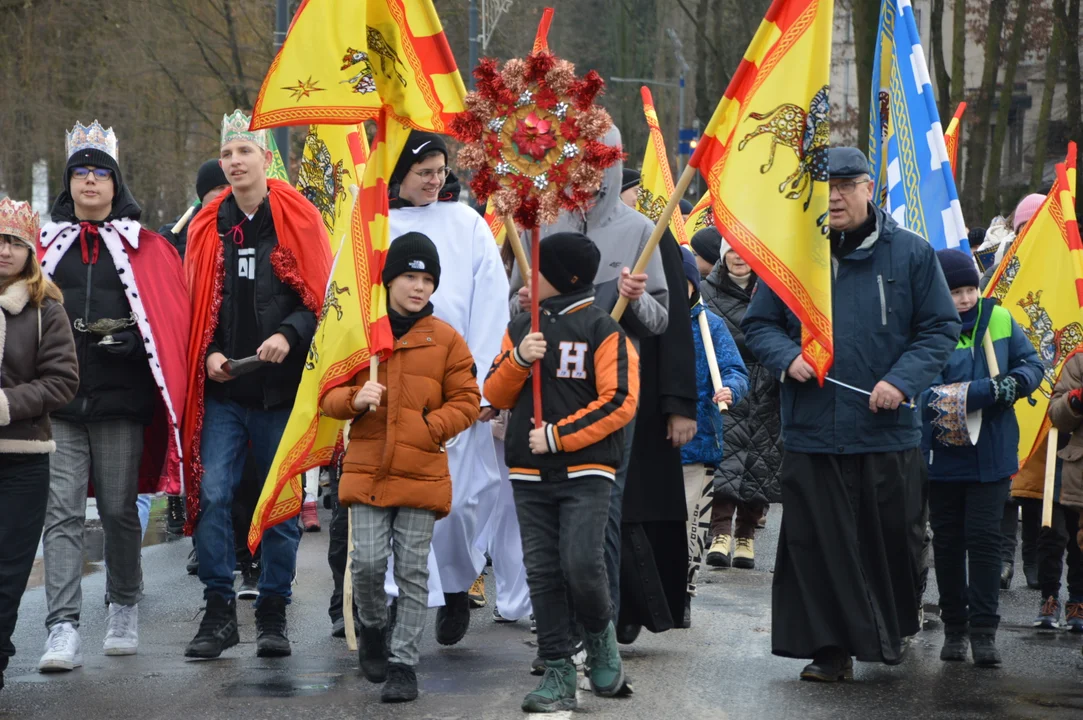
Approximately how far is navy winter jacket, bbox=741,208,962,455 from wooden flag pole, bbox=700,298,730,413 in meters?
2.16

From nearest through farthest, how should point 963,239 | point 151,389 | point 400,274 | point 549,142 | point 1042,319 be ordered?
point 549,142, point 400,274, point 151,389, point 963,239, point 1042,319

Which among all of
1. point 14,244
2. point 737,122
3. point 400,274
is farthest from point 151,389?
point 737,122

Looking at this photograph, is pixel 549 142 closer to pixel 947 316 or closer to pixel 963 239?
pixel 947 316

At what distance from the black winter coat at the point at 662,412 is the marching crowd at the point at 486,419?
0.5 inches

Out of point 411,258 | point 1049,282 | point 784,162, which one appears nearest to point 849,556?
point 784,162

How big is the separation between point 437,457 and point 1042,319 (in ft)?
16.1

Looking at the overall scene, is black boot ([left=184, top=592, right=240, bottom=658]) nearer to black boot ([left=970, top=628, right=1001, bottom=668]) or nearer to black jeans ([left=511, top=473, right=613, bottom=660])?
black jeans ([left=511, top=473, right=613, bottom=660])

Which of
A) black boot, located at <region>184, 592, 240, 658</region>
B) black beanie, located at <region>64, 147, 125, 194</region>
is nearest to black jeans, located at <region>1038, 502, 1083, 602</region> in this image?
black boot, located at <region>184, 592, 240, 658</region>

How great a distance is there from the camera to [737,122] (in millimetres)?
7359

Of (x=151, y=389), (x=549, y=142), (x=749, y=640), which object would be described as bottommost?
(x=749, y=640)

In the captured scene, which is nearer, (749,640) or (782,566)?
(782,566)

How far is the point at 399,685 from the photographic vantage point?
6691 millimetres

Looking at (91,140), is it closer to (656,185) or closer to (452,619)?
(452,619)

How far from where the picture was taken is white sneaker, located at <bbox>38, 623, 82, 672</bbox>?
734cm
